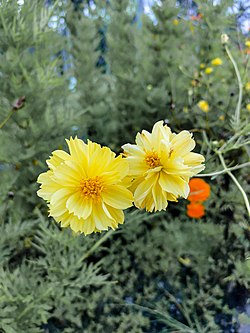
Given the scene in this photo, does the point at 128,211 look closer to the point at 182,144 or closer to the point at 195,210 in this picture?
the point at 195,210

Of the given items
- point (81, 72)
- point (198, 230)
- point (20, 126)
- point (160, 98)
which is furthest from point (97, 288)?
point (81, 72)

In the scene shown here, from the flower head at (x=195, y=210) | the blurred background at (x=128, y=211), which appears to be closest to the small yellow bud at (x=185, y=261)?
the blurred background at (x=128, y=211)

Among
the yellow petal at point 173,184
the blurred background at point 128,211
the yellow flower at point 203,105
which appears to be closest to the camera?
the yellow petal at point 173,184

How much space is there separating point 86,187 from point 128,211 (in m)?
0.55

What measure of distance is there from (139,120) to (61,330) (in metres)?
0.68

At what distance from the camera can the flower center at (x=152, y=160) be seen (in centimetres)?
39

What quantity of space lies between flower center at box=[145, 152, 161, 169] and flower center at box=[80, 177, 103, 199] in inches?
1.9

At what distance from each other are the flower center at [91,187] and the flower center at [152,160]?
5cm

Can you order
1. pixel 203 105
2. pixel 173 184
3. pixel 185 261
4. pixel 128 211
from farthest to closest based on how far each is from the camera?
pixel 203 105 < pixel 185 261 < pixel 128 211 < pixel 173 184

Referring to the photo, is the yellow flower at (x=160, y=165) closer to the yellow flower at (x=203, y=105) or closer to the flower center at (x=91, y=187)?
the flower center at (x=91, y=187)

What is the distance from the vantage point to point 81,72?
4.50 feet

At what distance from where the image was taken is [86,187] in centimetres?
40

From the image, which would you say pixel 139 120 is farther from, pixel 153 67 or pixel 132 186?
pixel 132 186

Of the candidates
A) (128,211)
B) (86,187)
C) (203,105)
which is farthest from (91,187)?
(203,105)
